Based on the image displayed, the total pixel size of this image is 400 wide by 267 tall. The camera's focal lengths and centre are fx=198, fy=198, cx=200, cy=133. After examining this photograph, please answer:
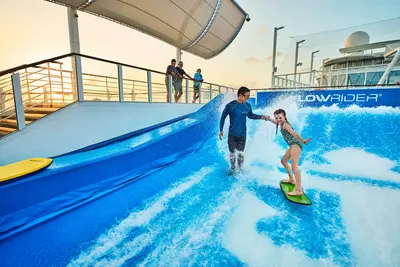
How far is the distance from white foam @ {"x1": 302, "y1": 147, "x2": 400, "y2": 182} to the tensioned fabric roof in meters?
8.31

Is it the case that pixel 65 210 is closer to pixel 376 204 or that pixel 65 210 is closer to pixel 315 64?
pixel 376 204

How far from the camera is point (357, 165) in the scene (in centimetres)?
449

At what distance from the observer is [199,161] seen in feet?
15.4

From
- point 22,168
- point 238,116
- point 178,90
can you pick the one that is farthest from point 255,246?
point 178,90

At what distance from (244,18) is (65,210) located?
48.4 ft

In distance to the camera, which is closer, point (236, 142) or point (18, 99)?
point (18, 99)

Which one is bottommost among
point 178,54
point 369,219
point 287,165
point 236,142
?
point 369,219

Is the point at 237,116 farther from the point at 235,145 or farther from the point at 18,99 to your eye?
the point at 18,99

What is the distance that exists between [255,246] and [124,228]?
1.61m

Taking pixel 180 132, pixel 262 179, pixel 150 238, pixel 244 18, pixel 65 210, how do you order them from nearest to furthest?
1. pixel 150 238
2. pixel 65 210
3. pixel 262 179
4. pixel 180 132
5. pixel 244 18

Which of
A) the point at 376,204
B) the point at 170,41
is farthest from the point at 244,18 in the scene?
the point at 376,204

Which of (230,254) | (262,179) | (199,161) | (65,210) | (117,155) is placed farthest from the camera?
(199,161)

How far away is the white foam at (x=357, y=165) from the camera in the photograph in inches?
158

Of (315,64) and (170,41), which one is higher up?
(315,64)
